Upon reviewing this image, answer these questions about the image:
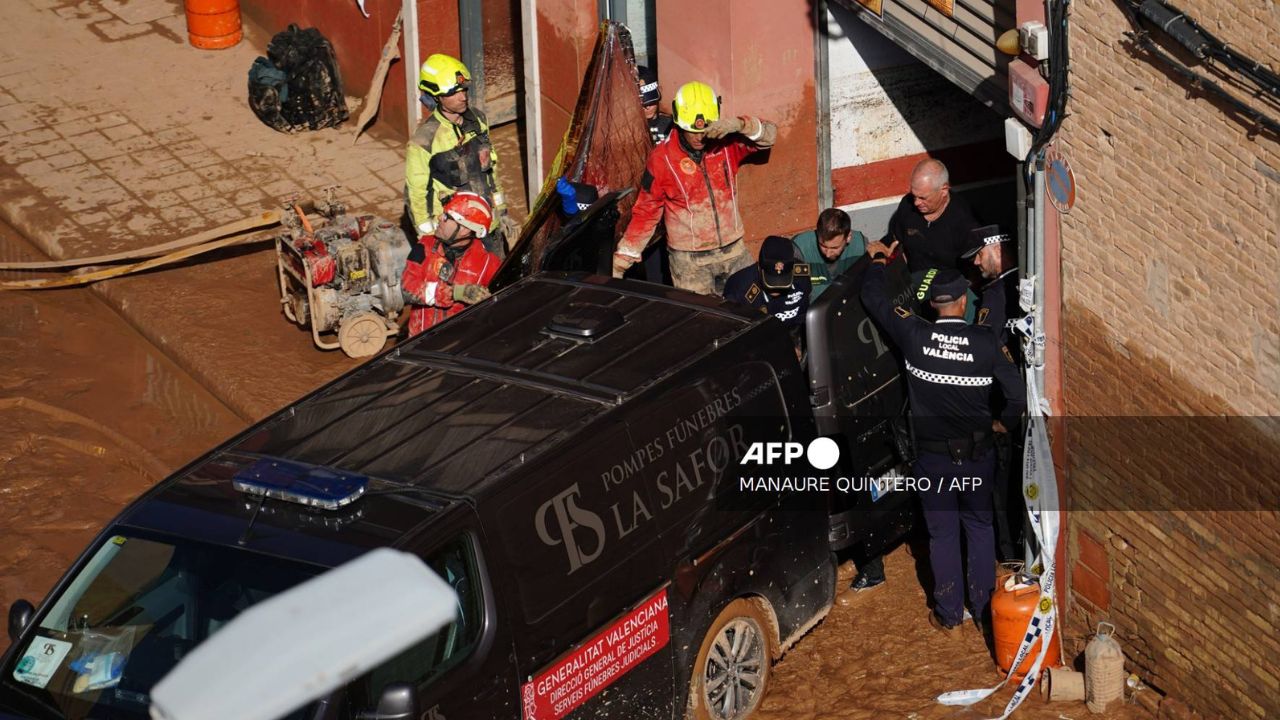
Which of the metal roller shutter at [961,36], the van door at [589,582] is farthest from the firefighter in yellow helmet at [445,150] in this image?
the van door at [589,582]

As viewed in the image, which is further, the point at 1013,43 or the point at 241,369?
the point at 241,369

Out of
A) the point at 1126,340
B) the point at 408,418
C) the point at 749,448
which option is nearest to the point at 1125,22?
the point at 1126,340

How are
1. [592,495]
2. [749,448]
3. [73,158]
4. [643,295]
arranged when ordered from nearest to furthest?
1. [592,495]
2. [749,448]
3. [643,295]
4. [73,158]

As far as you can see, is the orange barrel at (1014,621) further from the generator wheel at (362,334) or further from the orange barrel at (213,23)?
the orange barrel at (213,23)

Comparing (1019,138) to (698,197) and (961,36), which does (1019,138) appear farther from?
(698,197)

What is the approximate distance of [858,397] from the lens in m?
9.12

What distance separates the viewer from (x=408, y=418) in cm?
772

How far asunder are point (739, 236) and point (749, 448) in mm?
3280

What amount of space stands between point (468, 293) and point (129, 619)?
403 centimetres

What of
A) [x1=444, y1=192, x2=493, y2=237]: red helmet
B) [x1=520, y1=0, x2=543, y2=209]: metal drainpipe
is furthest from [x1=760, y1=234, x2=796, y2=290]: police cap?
[x1=520, y1=0, x2=543, y2=209]: metal drainpipe

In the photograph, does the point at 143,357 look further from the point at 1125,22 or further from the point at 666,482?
the point at 1125,22

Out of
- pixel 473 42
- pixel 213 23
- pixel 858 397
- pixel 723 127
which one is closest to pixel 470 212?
pixel 723 127

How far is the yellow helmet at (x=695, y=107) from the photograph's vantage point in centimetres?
1070

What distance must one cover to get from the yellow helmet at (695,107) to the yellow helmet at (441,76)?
1.82 meters
